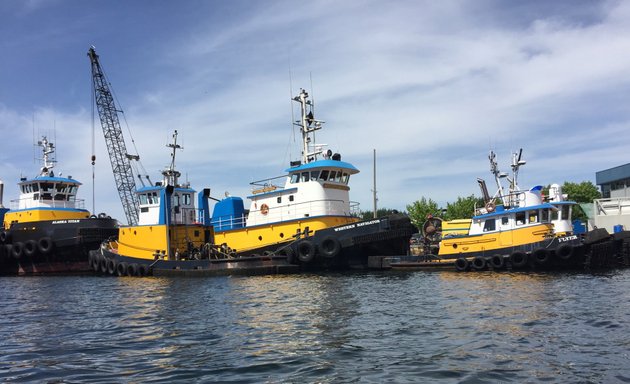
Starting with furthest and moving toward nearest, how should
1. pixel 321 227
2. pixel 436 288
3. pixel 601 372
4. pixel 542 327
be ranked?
1. pixel 321 227
2. pixel 436 288
3. pixel 542 327
4. pixel 601 372

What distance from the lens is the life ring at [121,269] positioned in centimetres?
2742

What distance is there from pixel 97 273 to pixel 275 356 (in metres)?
25.3

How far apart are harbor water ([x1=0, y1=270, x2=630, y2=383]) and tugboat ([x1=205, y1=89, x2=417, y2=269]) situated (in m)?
5.42

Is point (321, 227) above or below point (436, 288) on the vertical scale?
above

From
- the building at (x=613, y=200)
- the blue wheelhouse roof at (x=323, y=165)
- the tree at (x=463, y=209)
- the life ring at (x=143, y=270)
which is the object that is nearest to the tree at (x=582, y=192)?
the building at (x=613, y=200)

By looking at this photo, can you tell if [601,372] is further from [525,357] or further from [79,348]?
[79,348]

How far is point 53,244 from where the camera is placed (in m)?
30.8

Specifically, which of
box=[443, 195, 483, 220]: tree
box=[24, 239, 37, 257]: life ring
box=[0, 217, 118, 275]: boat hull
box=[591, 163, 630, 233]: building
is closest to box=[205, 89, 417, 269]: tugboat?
box=[0, 217, 118, 275]: boat hull

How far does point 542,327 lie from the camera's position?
1087cm

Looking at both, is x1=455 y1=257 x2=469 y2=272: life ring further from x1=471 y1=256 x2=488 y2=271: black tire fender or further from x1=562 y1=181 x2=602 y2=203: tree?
x1=562 y1=181 x2=602 y2=203: tree

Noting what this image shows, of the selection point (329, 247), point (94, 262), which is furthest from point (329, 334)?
point (94, 262)

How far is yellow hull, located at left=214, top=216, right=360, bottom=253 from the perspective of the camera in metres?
25.6

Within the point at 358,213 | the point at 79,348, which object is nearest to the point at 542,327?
the point at 79,348

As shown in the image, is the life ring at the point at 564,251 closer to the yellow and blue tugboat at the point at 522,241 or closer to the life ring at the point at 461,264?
the yellow and blue tugboat at the point at 522,241
